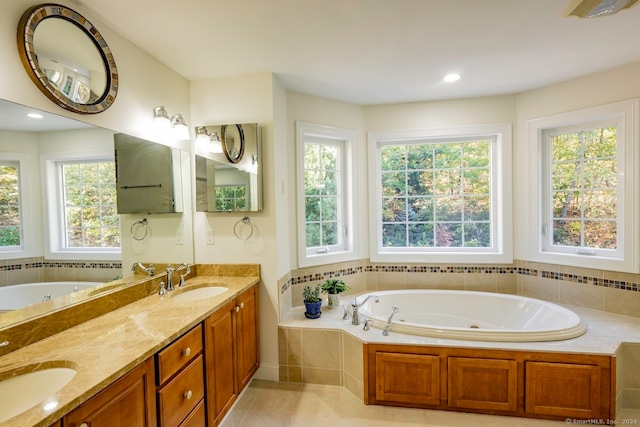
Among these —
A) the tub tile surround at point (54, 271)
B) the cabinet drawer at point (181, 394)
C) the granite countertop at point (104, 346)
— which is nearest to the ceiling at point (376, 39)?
the tub tile surround at point (54, 271)

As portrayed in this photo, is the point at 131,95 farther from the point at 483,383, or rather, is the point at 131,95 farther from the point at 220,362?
the point at 483,383

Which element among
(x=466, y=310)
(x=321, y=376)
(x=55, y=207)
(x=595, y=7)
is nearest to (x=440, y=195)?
(x=466, y=310)

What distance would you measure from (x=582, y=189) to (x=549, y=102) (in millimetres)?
829

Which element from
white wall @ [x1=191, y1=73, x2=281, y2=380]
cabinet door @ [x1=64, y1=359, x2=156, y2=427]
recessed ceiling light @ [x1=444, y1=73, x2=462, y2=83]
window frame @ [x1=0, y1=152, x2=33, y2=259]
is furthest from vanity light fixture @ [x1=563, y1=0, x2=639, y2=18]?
window frame @ [x1=0, y1=152, x2=33, y2=259]

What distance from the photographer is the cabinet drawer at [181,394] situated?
4.38ft

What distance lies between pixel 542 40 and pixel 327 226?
217 centimetres

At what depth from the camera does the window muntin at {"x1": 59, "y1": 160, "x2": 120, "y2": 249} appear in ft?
5.12

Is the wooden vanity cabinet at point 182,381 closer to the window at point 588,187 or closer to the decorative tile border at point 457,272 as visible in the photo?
the decorative tile border at point 457,272

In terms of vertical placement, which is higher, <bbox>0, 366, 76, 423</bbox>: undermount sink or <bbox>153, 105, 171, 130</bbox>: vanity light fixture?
<bbox>153, 105, 171, 130</bbox>: vanity light fixture

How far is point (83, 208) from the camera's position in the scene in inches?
65.2

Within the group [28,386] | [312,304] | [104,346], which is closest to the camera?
[28,386]

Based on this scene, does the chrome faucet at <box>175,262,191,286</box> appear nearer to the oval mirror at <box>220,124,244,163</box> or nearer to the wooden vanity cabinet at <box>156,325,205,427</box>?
the wooden vanity cabinet at <box>156,325,205,427</box>

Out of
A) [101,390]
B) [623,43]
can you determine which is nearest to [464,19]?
[623,43]

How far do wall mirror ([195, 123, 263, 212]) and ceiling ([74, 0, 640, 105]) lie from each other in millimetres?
469
